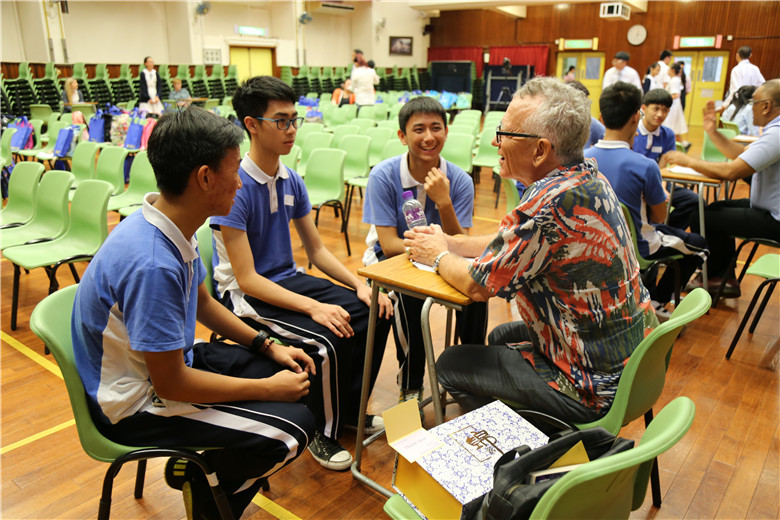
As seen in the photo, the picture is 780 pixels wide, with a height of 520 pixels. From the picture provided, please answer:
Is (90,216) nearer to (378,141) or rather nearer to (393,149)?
(393,149)

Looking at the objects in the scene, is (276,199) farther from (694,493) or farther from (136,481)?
(694,493)

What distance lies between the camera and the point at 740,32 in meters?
14.7

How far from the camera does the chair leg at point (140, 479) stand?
74.7 inches

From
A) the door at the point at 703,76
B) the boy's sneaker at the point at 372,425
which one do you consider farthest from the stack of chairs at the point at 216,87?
the boy's sneaker at the point at 372,425

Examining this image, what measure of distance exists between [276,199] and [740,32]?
17.0 meters

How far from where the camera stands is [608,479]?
879mm

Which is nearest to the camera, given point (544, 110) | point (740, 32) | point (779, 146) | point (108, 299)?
point (108, 299)

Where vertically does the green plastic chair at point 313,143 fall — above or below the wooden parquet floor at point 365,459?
above

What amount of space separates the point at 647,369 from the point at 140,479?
1.70 meters

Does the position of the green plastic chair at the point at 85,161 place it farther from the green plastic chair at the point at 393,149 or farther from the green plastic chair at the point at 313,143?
the green plastic chair at the point at 393,149

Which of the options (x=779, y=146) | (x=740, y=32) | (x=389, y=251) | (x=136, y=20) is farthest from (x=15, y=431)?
(x=740, y=32)

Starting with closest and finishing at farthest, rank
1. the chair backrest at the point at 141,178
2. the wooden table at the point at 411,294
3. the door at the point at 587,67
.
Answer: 1. the wooden table at the point at 411,294
2. the chair backrest at the point at 141,178
3. the door at the point at 587,67

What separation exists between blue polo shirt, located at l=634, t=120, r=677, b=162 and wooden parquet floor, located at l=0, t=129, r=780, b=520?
62.7 inches

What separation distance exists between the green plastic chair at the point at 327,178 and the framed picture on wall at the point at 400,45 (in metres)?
16.5
